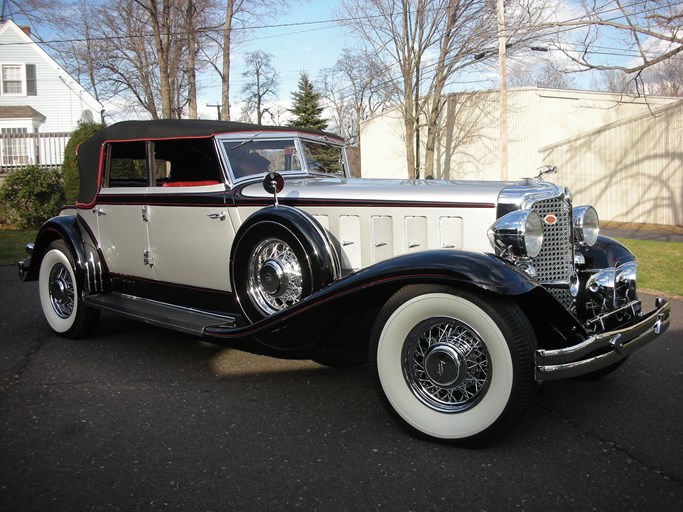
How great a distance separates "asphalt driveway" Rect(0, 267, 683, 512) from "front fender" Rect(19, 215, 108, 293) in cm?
77

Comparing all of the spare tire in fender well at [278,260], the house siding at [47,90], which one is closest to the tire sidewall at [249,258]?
the spare tire in fender well at [278,260]

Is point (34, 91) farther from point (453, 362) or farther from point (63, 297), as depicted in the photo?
point (453, 362)

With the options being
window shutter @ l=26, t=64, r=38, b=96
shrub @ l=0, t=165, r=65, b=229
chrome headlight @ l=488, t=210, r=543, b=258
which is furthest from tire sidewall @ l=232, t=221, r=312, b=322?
window shutter @ l=26, t=64, r=38, b=96

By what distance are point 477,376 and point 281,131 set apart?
2613 millimetres

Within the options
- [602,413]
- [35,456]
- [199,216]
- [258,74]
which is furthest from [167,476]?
[258,74]

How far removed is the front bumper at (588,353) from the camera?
2.64 meters

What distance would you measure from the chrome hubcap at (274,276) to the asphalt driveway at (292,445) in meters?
0.59

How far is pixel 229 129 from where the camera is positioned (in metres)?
4.29

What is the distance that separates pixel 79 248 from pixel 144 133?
1.20m

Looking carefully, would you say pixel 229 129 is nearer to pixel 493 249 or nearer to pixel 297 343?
pixel 297 343

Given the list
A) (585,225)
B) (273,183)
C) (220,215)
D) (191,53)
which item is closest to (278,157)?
(220,215)

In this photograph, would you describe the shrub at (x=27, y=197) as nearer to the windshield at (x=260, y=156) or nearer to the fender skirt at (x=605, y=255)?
the windshield at (x=260, y=156)

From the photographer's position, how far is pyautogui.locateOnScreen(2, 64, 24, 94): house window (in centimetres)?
2561

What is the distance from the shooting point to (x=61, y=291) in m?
5.16
